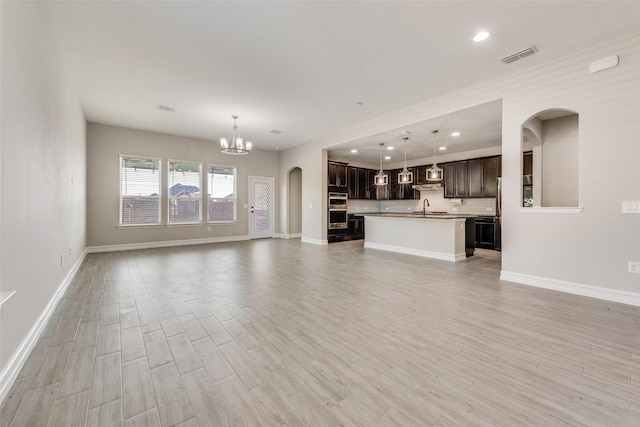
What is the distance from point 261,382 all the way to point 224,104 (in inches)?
193

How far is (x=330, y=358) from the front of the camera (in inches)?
74.4

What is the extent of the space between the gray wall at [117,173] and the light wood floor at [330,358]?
3351 millimetres

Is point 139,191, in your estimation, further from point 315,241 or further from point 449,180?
point 449,180

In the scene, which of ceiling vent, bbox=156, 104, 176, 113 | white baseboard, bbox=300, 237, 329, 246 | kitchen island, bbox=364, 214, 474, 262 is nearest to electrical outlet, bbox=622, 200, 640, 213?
kitchen island, bbox=364, 214, 474, 262

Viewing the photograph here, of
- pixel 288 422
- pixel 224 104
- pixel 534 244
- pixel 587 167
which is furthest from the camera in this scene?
pixel 224 104

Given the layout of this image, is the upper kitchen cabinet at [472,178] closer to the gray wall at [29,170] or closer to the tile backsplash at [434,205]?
the tile backsplash at [434,205]

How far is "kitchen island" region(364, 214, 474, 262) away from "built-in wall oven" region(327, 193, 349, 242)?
137cm

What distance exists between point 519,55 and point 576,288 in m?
3.09

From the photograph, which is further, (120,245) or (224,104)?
(120,245)

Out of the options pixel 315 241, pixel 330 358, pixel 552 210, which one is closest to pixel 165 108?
pixel 315 241

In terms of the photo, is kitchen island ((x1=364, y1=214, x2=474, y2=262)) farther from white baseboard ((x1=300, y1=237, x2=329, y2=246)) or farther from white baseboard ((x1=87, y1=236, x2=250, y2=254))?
white baseboard ((x1=87, y1=236, x2=250, y2=254))

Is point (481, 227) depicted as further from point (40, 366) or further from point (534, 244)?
point (40, 366)

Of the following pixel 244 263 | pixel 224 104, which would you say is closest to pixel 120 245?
pixel 244 263

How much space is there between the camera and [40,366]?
5.88ft
